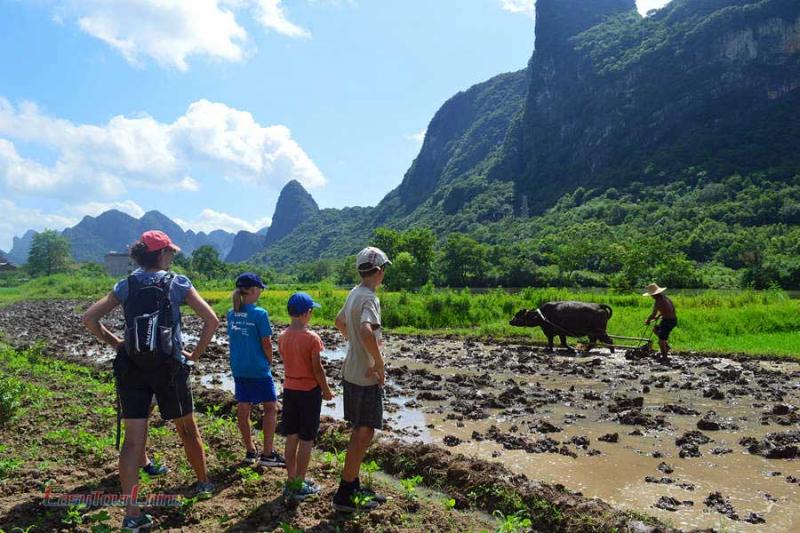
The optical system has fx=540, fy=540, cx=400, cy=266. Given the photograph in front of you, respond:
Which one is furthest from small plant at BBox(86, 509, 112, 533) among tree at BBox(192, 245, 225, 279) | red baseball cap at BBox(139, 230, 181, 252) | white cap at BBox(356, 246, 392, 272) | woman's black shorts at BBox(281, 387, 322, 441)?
tree at BBox(192, 245, 225, 279)

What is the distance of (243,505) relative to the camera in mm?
4582

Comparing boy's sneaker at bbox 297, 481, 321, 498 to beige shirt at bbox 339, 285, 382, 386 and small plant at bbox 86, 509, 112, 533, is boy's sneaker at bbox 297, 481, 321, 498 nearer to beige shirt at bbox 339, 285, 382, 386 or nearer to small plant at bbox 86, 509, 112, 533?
beige shirt at bbox 339, 285, 382, 386

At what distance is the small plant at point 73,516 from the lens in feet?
13.2

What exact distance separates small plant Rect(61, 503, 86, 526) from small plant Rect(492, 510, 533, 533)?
3124mm

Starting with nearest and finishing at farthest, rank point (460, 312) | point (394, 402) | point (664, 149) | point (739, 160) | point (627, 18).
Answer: point (394, 402)
point (460, 312)
point (739, 160)
point (664, 149)
point (627, 18)

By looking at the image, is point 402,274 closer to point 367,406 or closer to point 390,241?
point 390,241

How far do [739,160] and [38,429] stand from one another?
4488 inches

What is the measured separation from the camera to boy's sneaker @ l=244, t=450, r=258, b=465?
5.55m

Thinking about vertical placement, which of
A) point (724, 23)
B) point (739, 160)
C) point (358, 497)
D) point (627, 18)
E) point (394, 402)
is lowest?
point (394, 402)

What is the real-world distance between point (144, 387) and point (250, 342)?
133 centimetres

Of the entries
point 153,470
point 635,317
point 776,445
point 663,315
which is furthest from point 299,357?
point 635,317

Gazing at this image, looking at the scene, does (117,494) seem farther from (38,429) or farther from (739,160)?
(739,160)

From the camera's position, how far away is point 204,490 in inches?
185

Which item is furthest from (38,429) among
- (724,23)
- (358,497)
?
(724,23)
